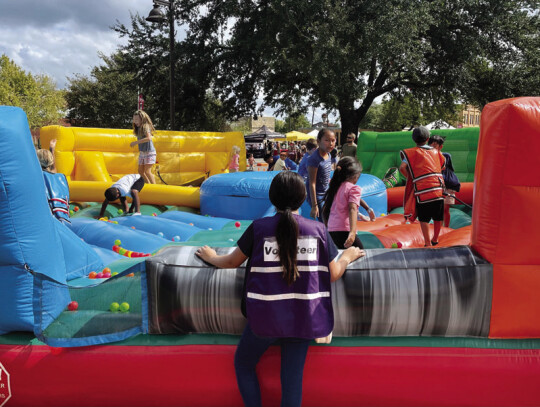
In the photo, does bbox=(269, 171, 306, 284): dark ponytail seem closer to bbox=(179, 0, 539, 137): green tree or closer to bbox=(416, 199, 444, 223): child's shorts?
bbox=(416, 199, 444, 223): child's shorts

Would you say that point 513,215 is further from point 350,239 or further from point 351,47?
point 351,47

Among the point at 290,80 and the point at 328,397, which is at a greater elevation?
the point at 290,80

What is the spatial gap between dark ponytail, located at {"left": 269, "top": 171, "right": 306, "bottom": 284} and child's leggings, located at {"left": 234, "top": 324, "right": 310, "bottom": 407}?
0.35 m

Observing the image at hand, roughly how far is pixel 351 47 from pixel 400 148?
656 centimetres

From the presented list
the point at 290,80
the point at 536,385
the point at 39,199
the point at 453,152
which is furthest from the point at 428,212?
the point at 290,80

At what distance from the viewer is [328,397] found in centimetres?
249

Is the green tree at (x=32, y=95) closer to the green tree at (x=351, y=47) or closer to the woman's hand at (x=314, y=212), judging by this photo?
the green tree at (x=351, y=47)

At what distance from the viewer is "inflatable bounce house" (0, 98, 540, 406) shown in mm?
2434

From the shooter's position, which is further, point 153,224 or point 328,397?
point 153,224

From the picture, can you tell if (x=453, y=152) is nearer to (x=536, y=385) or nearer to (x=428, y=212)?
(x=428, y=212)

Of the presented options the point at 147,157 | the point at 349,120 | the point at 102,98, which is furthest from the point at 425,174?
the point at 102,98

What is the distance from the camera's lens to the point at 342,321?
8.12 feet

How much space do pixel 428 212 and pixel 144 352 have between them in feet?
10.4

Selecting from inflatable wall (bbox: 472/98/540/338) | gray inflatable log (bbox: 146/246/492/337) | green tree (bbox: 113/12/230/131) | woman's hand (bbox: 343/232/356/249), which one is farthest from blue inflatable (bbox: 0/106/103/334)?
green tree (bbox: 113/12/230/131)
